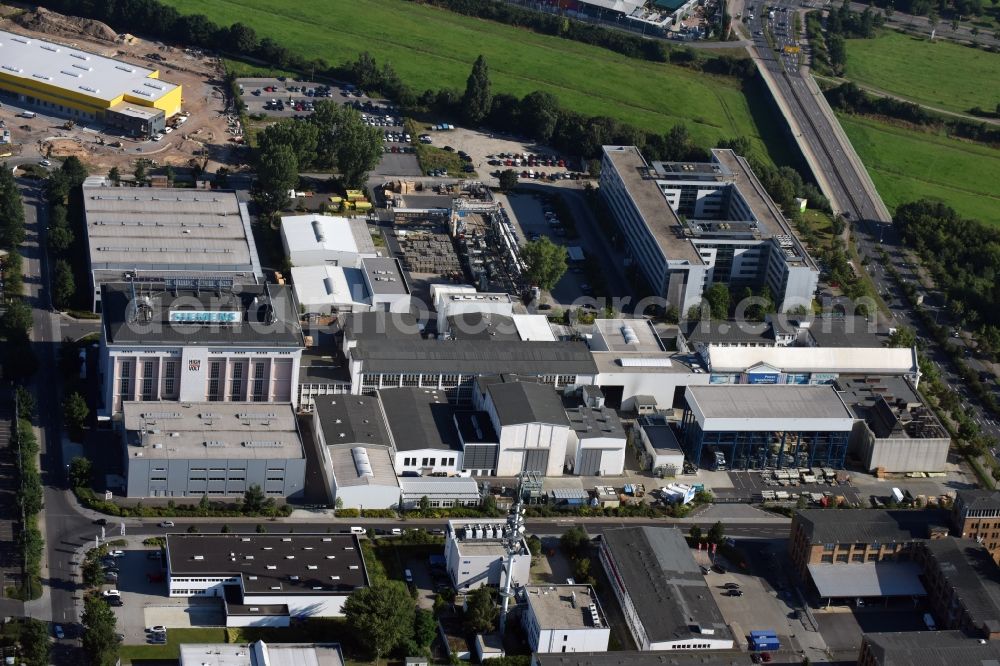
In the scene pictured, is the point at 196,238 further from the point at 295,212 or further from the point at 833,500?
the point at 833,500

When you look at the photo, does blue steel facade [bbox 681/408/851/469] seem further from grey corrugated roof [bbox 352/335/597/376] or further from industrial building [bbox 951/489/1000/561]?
industrial building [bbox 951/489/1000/561]

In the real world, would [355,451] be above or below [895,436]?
below

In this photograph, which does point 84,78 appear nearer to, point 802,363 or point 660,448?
point 660,448

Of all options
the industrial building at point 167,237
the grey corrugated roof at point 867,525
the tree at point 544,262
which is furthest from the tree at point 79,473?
the tree at point 544,262

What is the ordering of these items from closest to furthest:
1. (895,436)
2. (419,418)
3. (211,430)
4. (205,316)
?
(211,430)
(205,316)
(419,418)
(895,436)

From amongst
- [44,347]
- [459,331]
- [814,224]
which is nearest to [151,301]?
[44,347]

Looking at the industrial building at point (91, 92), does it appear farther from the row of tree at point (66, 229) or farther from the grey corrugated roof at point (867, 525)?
the grey corrugated roof at point (867, 525)

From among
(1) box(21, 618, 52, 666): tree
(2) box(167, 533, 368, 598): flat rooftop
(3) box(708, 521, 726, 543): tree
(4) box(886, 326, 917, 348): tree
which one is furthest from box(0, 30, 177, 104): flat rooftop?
(1) box(21, 618, 52, 666): tree

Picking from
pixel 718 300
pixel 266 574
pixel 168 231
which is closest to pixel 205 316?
pixel 168 231
